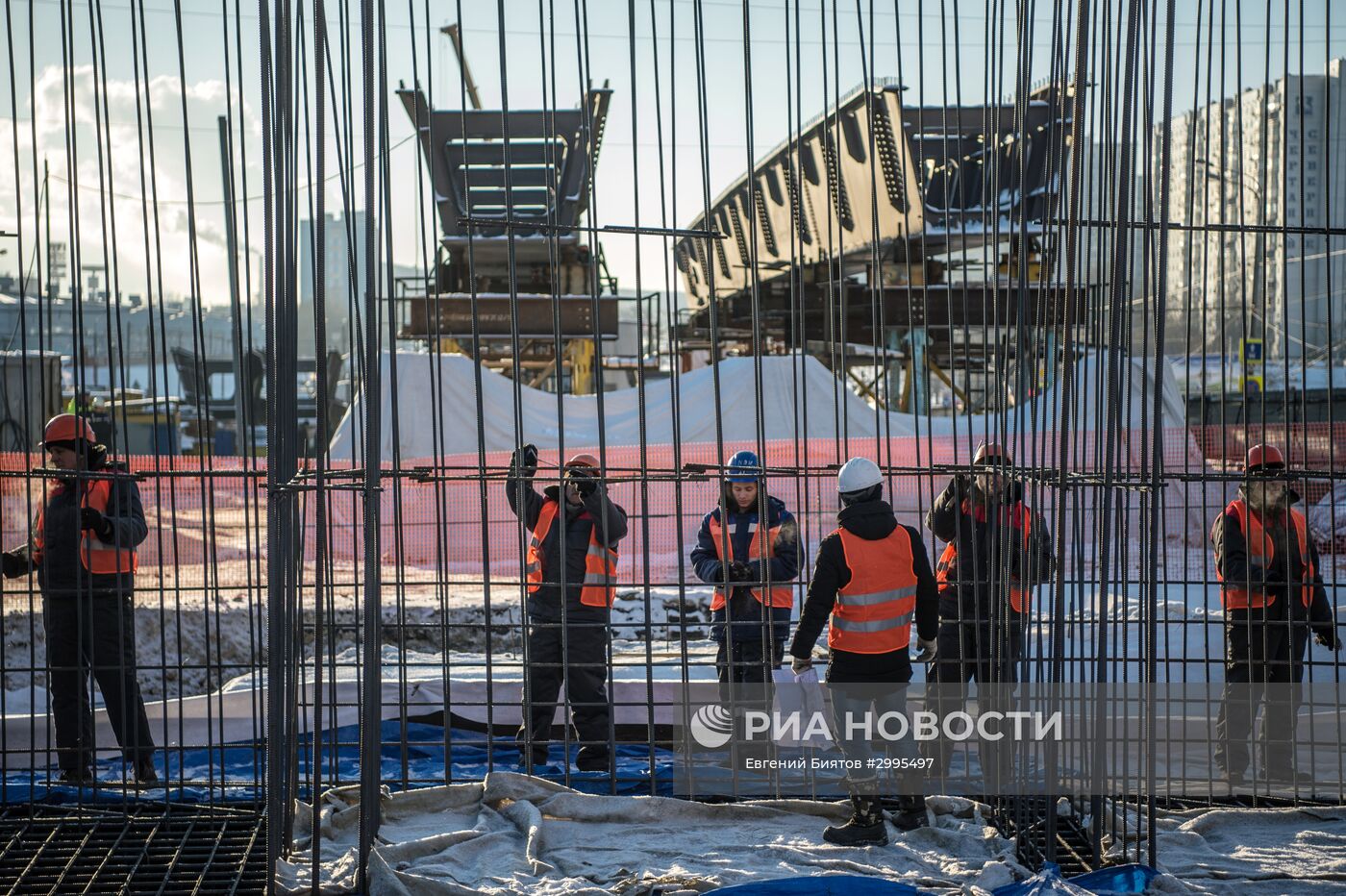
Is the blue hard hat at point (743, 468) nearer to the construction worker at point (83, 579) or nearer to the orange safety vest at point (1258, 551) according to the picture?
the orange safety vest at point (1258, 551)

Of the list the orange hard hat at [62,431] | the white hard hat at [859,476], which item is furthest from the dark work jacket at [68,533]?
the white hard hat at [859,476]

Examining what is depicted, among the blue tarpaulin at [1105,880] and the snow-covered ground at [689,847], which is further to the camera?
the snow-covered ground at [689,847]

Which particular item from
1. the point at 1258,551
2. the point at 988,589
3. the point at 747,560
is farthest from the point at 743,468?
the point at 1258,551

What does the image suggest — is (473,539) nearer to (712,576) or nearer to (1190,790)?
(712,576)

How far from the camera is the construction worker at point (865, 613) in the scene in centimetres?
501

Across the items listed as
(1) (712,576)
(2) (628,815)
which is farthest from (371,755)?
(1) (712,576)

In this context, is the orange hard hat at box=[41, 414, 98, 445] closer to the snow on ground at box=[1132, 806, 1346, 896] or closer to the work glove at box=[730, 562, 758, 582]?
the work glove at box=[730, 562, 758, 582]

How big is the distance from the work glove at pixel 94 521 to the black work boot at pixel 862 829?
348 centimetres

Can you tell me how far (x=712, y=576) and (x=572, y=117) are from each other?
32.2ft

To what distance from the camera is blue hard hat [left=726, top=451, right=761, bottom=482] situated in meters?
4.83

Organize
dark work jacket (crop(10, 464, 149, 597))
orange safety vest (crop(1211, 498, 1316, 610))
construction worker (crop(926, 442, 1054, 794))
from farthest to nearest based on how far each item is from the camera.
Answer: orange safety vest (crop(1211, 498, 1316, 610))
dark work jacket (crop(10, 464, 149, 597))
construction worker (crop(926, 442, 1054, 794))

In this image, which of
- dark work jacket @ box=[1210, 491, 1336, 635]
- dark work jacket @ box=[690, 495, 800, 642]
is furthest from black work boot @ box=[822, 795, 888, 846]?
dark work jacket @ box=[1210, 491, 1336, 635]

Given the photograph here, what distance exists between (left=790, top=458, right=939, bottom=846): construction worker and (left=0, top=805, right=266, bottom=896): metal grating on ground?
2.25 m

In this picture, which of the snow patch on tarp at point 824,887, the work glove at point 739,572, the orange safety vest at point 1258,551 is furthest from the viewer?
the work glove at point 739,572
